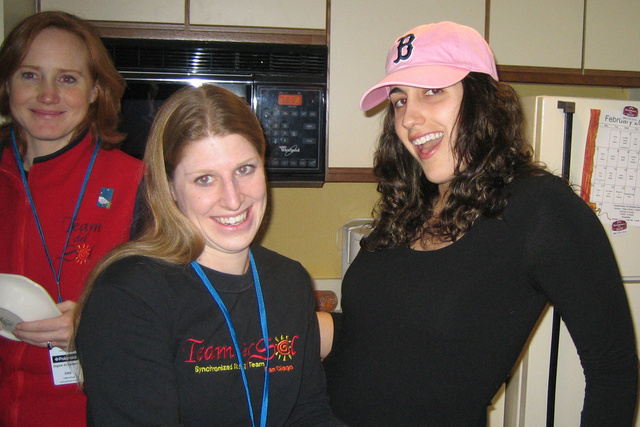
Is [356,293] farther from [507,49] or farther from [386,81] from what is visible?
[507,49]

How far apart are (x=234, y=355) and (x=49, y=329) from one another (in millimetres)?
493

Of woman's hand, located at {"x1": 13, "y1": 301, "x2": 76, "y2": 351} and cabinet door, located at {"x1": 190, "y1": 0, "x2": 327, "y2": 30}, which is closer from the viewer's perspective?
woman's hand, located at {"x1": 13, "y1": 301, "x2": 76, "y2": 351}

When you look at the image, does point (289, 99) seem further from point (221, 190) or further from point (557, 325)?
point (557, 325)

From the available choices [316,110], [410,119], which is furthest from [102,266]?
[316,110]

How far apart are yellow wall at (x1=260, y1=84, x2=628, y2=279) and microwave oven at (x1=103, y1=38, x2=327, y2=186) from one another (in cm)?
36

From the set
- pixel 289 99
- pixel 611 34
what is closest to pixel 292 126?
pixel 289 99

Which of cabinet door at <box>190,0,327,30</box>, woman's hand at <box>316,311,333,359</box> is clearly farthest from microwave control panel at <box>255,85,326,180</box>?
woman's hand at <box>316,311,333,359</box>

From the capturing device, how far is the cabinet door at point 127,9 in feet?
5.69

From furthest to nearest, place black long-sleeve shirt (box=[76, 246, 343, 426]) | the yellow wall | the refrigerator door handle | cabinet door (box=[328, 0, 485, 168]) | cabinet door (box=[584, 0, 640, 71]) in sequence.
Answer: the yellow wall, cabinet door (box=[584, 0, 640, 71]), cabinet door (box=[328, 0, 485, 168]), the refrigerator door handle, black long-sleeve shirt (box=[76, 246, 343, 426])

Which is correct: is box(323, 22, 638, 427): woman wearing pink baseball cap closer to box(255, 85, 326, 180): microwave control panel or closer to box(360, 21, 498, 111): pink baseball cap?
box(360, 21, 498, 111): pink baseball cap

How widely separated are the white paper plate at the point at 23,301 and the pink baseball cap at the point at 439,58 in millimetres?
891

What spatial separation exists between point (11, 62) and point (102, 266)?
0.68 metres

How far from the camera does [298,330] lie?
1.03 m

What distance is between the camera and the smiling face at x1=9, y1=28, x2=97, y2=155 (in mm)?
1221
